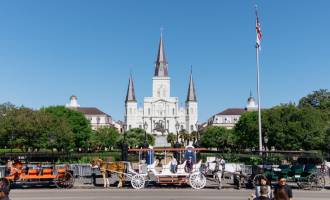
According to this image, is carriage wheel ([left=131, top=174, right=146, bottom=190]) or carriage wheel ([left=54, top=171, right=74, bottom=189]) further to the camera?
carriage wheel ([left=54, top=171, right=74, bottom=189])

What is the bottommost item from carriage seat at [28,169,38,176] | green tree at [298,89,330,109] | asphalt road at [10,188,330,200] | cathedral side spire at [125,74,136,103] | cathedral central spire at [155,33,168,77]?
asphalt road at [10,188,330,200]

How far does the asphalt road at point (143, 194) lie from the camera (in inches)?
679

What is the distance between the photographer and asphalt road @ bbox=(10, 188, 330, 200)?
1723 cm

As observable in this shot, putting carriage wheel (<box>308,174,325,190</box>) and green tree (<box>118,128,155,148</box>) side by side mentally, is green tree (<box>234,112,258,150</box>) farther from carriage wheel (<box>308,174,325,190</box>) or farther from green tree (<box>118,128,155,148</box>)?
carriage wheel (<box>308,174,325,190</box>)

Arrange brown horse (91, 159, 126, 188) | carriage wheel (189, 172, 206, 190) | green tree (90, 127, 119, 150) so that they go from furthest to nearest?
green tree (90, 127, 119, 150)
brown horse (91, 159, 126, 188)
carriage wheel (189, 172, 206, 190)

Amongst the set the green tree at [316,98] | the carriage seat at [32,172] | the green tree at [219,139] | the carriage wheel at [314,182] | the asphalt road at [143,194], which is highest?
the green tree at [316,98]

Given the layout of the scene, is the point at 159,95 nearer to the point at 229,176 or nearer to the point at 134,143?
the point at 134,143

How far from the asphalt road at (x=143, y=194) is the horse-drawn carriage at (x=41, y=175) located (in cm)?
68

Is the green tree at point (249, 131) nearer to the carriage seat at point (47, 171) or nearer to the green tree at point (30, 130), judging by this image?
the green tree at point (30, 130)

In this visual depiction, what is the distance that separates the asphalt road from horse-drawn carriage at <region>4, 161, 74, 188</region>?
2.24 feet

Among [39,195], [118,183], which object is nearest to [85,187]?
[118,183]

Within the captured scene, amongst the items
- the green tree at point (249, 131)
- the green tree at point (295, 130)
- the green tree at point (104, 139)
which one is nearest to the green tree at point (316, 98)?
the green tree at point (249, 131)

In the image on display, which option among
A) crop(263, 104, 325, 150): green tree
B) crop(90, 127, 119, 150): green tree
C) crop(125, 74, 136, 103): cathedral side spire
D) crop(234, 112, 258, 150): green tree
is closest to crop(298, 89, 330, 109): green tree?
crop(234, 112, 258, 150): green tree

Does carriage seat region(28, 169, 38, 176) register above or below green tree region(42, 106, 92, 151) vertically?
below
